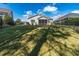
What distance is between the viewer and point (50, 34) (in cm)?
383

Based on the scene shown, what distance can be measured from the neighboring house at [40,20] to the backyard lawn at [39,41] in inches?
4.2

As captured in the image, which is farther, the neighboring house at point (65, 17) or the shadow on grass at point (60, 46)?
the neighboring house at point (65, 17)

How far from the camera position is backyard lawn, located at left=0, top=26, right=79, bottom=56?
370 cm

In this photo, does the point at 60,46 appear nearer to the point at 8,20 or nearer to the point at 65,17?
the point at 65,17

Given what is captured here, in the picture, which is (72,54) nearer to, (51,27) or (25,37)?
(51,27)

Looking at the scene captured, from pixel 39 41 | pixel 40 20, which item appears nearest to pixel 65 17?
pixel 40 20

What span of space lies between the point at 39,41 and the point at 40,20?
1.48ft

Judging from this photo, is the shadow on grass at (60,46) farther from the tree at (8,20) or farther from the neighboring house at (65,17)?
the tree at (8,20)

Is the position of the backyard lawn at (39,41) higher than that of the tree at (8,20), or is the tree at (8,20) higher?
the tree at (8,20)

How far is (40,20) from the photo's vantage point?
388 centimetres

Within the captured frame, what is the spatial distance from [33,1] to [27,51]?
1.03 meters

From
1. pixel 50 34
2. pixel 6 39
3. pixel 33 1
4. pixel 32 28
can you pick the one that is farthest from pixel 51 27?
pixel 6 39

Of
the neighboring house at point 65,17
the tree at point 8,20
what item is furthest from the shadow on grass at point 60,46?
the tree at point 8,20

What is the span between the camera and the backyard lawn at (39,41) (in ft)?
12.1
